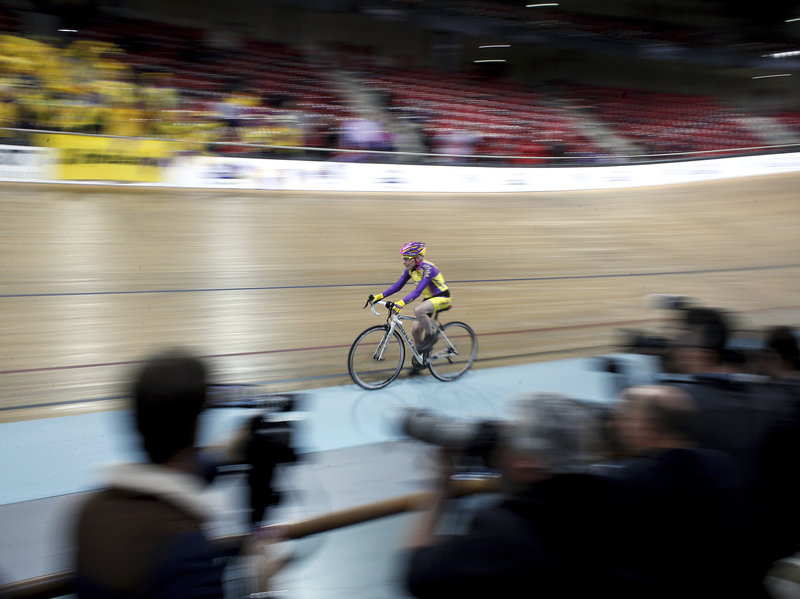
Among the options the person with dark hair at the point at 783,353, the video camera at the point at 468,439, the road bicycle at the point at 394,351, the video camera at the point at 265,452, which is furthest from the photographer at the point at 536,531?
the road bicycle at the point at 394,351

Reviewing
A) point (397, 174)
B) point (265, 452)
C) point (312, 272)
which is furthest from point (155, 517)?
point (397, 174)

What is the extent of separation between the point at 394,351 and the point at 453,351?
1.75ft

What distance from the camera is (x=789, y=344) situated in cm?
224

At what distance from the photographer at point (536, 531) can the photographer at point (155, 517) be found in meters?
0.40

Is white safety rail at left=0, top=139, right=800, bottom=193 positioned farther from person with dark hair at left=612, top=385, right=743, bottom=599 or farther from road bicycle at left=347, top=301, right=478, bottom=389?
person with dark hair at left=612, top=385, right=743, bottom=599

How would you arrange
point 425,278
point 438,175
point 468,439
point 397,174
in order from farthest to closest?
point 438,175 < point 397,174 < point 425,278 < point 468,439

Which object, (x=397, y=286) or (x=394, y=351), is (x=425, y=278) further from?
(x=394, y=351)

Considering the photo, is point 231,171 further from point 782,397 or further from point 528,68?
point 528,68

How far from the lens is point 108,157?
7191 millimetres

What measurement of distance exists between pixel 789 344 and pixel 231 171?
723cm

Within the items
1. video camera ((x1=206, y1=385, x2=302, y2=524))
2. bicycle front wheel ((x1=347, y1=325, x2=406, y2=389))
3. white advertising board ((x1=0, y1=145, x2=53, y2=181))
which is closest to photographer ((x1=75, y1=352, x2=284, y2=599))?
video camera ((x1=206, y1=385, x2=302, y2=524))

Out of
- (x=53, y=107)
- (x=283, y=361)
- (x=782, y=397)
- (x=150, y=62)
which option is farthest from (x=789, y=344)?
(x=150, y=62)

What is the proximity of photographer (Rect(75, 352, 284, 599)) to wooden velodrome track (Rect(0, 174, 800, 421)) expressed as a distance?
330cm

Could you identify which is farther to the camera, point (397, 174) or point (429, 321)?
point (397, 174)
